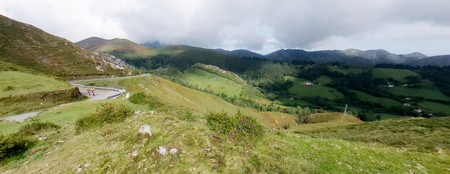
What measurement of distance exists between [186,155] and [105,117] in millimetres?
9296

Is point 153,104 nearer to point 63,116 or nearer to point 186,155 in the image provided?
point 63,116

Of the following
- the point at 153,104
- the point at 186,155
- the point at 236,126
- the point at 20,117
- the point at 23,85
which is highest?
the point at 23,85

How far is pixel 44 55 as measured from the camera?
11288 centimetres

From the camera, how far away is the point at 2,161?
1941cm

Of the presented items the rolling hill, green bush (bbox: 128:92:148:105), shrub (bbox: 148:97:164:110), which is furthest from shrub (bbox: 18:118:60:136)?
the rolling hill

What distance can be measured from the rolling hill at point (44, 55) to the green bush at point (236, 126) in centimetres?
9191

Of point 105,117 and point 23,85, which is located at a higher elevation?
point 23,85

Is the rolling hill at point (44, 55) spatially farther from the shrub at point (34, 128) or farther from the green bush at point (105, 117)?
the green bush at point (105, 117)

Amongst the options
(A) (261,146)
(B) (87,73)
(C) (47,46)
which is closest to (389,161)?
(A) (261,146)

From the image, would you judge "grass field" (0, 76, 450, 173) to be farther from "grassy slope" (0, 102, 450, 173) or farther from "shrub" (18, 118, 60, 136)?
"shrub" (18, 118, 60, 136)

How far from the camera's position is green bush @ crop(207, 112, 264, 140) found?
16.9 m

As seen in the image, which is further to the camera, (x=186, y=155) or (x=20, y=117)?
(x=20, y=117)

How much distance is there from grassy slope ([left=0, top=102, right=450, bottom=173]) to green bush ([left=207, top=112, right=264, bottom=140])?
0.64 metres

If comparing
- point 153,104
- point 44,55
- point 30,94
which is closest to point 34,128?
point 153,104
